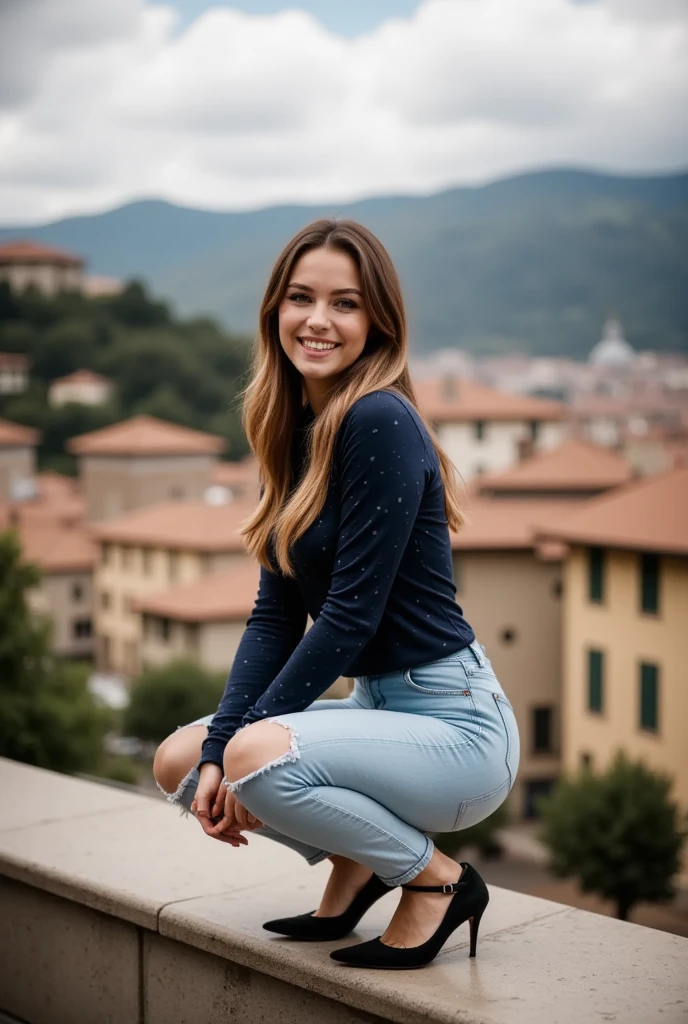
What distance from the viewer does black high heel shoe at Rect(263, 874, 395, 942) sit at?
2115mm

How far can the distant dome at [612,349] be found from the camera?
128500 mm

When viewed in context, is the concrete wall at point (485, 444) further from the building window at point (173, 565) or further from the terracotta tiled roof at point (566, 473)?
the building window at point (173, 565)

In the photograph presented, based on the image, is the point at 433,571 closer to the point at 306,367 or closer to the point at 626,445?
the point at 306,367

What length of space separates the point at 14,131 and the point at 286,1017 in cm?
13577

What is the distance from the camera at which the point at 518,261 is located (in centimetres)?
16238

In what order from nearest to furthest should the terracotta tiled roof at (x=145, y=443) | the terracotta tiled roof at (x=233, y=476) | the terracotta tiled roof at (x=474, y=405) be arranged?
the terracotta tiled roof at (x=145, y=443), the terracotta tiled roof at (x=233, y=476), the terracotta tiled roof at (x=474, y=405)

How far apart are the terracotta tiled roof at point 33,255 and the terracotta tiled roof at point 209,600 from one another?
202 feet

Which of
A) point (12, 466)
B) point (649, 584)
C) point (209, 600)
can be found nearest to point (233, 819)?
point (649, 584)

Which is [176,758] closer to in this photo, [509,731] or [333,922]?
[333,922]

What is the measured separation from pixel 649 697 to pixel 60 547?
28.6 meters

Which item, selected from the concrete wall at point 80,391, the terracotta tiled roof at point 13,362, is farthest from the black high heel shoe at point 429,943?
the terracotta tiled roof at point 13,362

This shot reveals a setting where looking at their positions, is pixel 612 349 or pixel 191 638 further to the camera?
pixel 612 349

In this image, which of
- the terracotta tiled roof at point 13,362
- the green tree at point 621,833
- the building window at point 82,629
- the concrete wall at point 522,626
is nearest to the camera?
the green tree at point 621,833

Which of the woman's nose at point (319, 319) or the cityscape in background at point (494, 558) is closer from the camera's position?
the woman's nose at point (319, 319)
